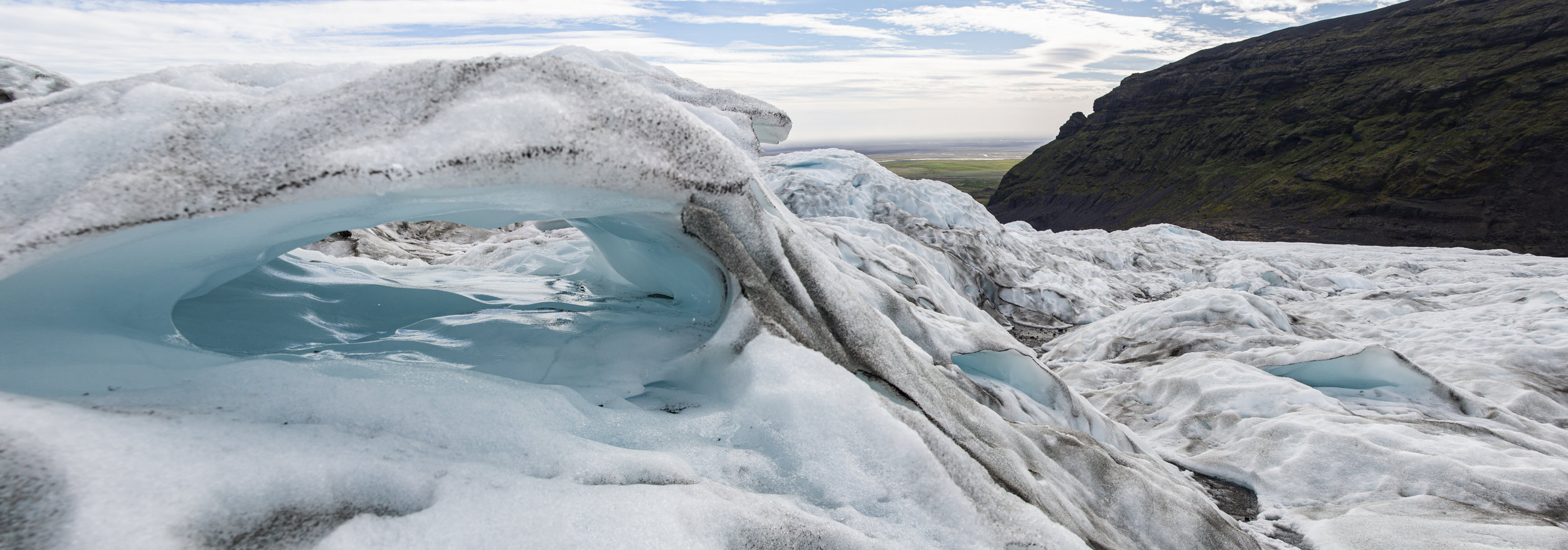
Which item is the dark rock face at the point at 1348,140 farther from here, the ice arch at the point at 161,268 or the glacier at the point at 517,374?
the ice arch at the point at 161,268

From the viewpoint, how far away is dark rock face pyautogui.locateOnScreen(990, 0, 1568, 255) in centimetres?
3875

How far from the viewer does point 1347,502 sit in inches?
170

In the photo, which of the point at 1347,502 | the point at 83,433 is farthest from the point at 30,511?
the point at 1347,502

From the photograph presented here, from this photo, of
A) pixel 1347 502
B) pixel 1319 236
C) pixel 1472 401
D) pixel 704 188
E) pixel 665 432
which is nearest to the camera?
pixel 665 432

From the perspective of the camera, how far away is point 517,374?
2.62 m

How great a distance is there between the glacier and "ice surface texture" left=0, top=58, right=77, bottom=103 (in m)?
3.10

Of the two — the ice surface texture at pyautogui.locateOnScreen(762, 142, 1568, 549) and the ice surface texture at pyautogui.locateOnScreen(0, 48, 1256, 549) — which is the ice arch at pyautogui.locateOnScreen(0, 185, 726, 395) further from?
the ice surface texture at pyautogui.locateOnScreen(762, 142, 1568, 549)

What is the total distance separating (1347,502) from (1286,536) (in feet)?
2.50

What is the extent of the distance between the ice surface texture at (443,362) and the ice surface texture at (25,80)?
4064mm

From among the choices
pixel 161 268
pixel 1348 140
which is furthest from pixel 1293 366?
pixel 1348 140

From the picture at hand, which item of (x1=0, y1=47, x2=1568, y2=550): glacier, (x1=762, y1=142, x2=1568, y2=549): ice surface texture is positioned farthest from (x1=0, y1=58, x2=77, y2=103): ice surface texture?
(x1=762, y1=142, x2=1568, y2=549): ice surface texture

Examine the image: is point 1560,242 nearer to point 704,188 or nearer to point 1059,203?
point 1059,203

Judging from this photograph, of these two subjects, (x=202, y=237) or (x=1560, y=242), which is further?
(x=1560, y=242)

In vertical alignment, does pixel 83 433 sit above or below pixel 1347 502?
above
